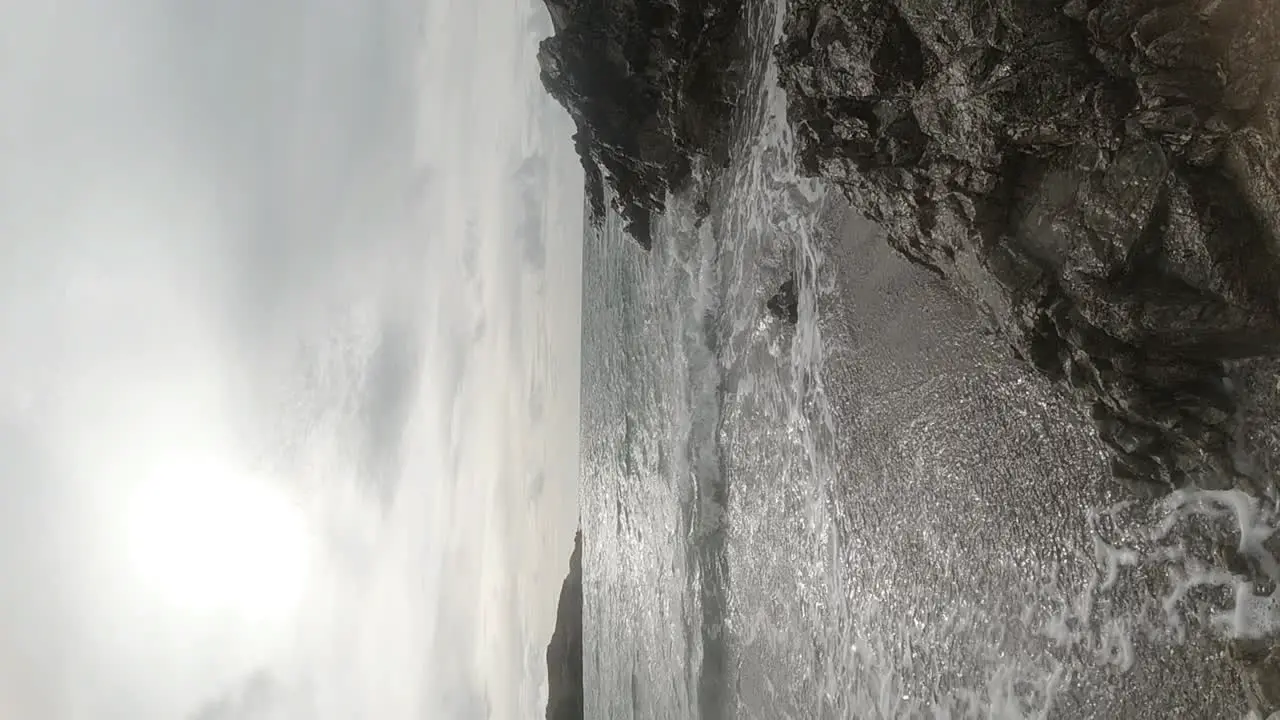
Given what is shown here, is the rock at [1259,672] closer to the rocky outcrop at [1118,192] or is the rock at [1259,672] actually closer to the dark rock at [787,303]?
the rocky outcrop at [1118,192]

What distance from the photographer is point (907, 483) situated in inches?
163

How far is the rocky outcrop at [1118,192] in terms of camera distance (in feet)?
8.17

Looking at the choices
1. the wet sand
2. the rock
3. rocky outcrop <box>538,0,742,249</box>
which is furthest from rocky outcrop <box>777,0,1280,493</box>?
rocky outcrop <box>538,0,742,249</box>

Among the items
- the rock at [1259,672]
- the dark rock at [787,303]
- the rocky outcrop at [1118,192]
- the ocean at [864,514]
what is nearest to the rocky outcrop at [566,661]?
the ocean at [864,514]

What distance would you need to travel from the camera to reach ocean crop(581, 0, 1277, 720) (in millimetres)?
2748

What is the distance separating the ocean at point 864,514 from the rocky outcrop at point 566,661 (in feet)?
21.9

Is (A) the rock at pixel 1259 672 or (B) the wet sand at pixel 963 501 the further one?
(B) the wet sand at pixel 963 501

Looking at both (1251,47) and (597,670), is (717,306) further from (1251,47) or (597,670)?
(597,670)

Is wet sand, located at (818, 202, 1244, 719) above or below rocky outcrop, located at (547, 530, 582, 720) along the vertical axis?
above

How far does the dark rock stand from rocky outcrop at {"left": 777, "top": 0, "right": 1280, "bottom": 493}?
6.28 ft

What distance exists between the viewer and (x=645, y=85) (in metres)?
8.41

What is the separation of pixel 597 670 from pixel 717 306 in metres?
6.96

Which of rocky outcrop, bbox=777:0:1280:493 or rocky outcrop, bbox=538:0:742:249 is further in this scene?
rocky outcrop, bbox=538:0:742:249

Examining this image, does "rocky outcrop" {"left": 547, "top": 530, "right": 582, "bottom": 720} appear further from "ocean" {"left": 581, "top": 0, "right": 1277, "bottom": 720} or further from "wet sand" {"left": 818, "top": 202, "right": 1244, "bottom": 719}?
"wet sand" {"left": 818, "top": 202, "right": 1244, "bottom": 719}
